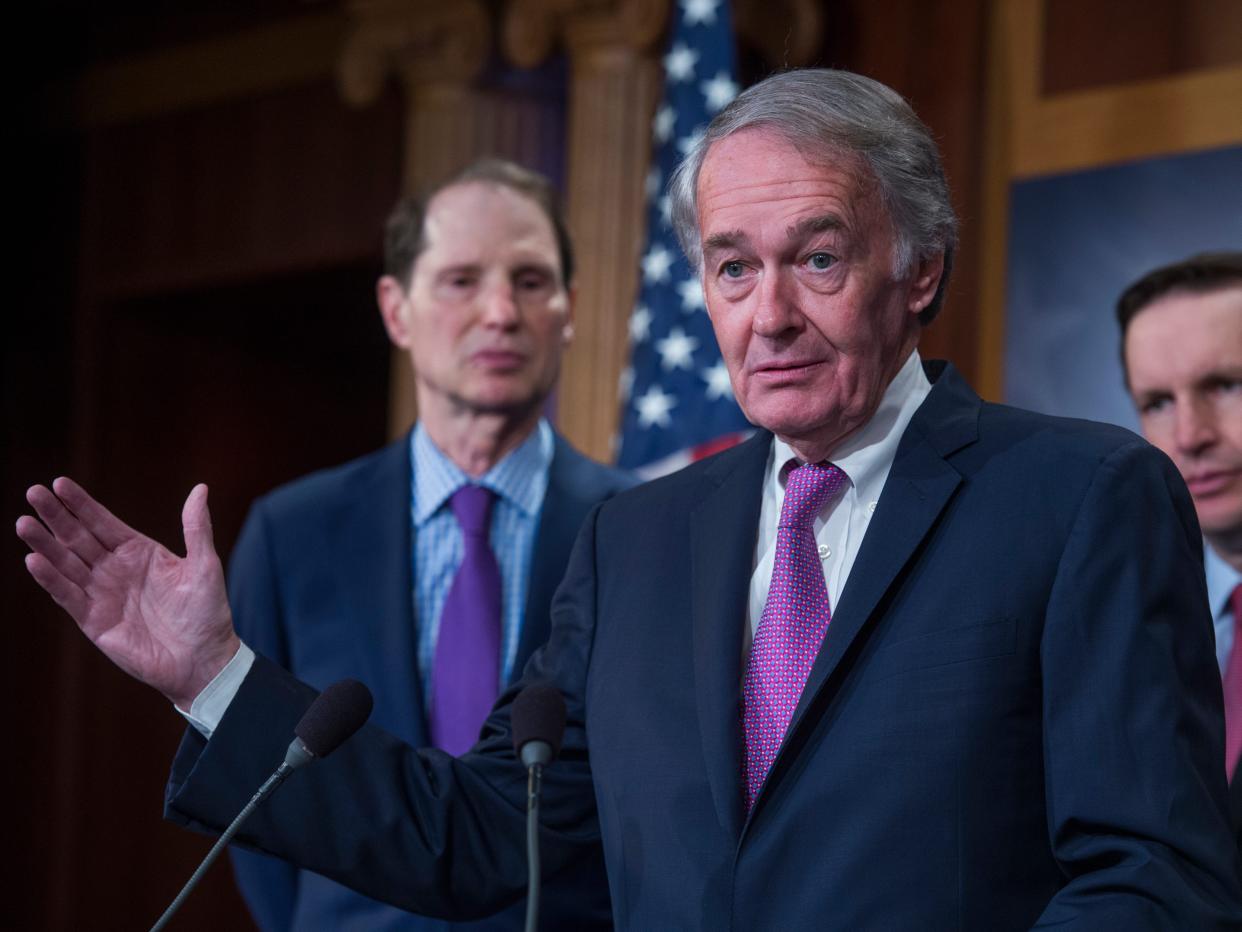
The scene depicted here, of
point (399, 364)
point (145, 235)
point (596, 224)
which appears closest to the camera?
point (596, 224)

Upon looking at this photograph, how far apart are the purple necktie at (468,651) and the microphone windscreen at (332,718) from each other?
1.00 m

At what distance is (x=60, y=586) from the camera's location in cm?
190

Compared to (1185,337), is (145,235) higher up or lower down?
higher up

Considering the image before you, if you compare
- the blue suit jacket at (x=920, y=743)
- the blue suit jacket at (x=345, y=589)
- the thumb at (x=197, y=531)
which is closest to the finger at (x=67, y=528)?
the thumb at (x=197, y=531)

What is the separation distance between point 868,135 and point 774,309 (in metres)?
0.24

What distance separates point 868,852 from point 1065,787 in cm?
21

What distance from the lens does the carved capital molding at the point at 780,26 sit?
4996 millimetres

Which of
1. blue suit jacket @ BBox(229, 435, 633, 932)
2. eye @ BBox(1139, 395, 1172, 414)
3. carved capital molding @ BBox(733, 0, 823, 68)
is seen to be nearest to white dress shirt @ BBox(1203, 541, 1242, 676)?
eye @ BBox(1139, 395, 1172, 414)

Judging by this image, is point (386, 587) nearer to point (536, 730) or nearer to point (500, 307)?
point (500, 307)

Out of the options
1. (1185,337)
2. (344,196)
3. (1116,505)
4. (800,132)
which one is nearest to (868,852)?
(1116,505)

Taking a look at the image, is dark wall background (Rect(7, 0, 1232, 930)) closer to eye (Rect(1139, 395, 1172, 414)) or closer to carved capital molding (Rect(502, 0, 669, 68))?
carved capital molding (Rect(502, 0, 669, 68))

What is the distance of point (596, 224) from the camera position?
5.05 m

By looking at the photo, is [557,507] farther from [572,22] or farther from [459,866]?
[572,22]

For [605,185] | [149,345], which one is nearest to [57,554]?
[605,185]
